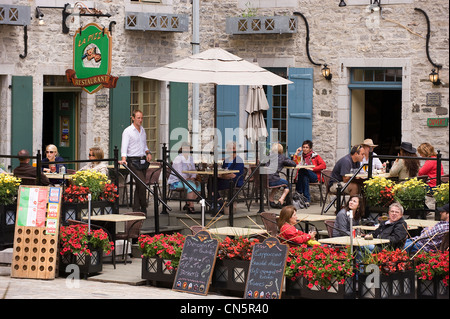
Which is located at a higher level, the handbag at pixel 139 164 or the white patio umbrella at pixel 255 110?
the white patio umbrella at pixel 255 110

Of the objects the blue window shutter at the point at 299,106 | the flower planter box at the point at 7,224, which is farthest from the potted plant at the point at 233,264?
the blue window shutter at the point at 299,106

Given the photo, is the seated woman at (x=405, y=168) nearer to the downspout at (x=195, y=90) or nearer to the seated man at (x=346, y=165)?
the seated man at (x=346, y=165)

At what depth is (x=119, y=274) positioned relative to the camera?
12.3 metres

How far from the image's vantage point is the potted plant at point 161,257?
37.4ft

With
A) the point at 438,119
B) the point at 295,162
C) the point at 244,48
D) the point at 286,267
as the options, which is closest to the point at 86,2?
the point at 244,48

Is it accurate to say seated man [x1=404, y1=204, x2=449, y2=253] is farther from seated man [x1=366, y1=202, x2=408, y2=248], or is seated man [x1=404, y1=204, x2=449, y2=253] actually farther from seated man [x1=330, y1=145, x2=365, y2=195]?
seated man [x1=330, y1=145, x2=365, y2=195]

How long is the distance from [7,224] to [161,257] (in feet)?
8.39

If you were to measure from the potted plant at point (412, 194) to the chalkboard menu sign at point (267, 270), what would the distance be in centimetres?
317

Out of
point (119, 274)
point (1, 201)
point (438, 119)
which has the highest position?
point (438, 119)

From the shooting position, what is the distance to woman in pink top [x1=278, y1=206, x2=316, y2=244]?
11.2 meters

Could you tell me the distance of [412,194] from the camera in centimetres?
1333

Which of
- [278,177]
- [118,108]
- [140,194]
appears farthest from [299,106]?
[140,194]

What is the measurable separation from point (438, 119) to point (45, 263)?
745 centimetres
